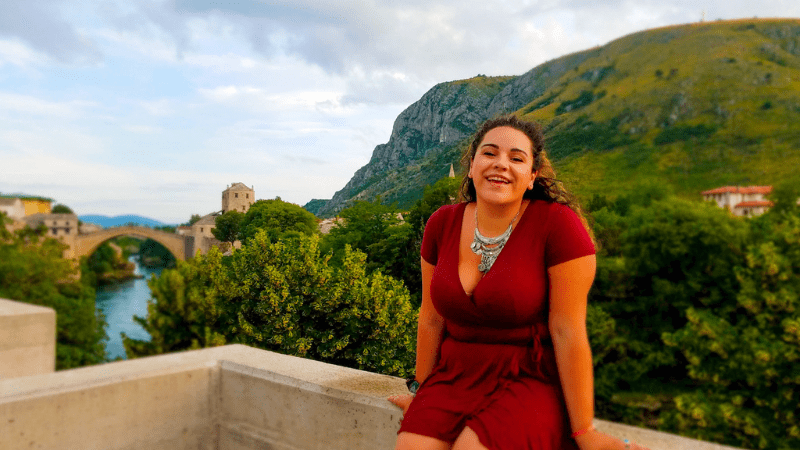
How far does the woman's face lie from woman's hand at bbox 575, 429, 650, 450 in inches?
31.1

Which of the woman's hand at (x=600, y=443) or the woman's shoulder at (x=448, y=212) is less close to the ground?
the woman's shoulder at (x=448, y=212)

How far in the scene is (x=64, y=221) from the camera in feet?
135

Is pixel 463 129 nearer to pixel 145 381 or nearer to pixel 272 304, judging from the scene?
pixel 272 304

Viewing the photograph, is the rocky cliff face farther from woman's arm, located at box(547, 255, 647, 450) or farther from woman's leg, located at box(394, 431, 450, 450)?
woman's leg, located at box(394, 431, 450, 450)

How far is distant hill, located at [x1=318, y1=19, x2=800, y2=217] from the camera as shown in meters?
43.4

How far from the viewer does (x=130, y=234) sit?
124 feet

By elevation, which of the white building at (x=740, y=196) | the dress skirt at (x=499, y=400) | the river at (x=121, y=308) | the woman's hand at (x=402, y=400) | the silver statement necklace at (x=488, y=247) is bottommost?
the river at (x=121, y=308)

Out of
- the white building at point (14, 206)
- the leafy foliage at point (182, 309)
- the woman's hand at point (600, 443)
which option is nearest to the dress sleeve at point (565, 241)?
the woman's hand at point (600, 443)

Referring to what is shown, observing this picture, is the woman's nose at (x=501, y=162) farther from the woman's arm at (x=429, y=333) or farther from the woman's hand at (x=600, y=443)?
the woman's hand at (x=600, y=443)

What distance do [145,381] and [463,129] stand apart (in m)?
119

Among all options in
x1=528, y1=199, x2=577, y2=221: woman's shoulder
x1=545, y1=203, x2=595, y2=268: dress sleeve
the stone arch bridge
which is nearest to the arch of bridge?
the stone arch bridge

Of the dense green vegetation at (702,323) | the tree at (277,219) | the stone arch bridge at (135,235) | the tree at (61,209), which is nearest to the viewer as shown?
the dense green vegetation at (702,323)

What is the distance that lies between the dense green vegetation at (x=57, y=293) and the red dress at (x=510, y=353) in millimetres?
23063

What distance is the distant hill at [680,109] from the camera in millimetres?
43406
